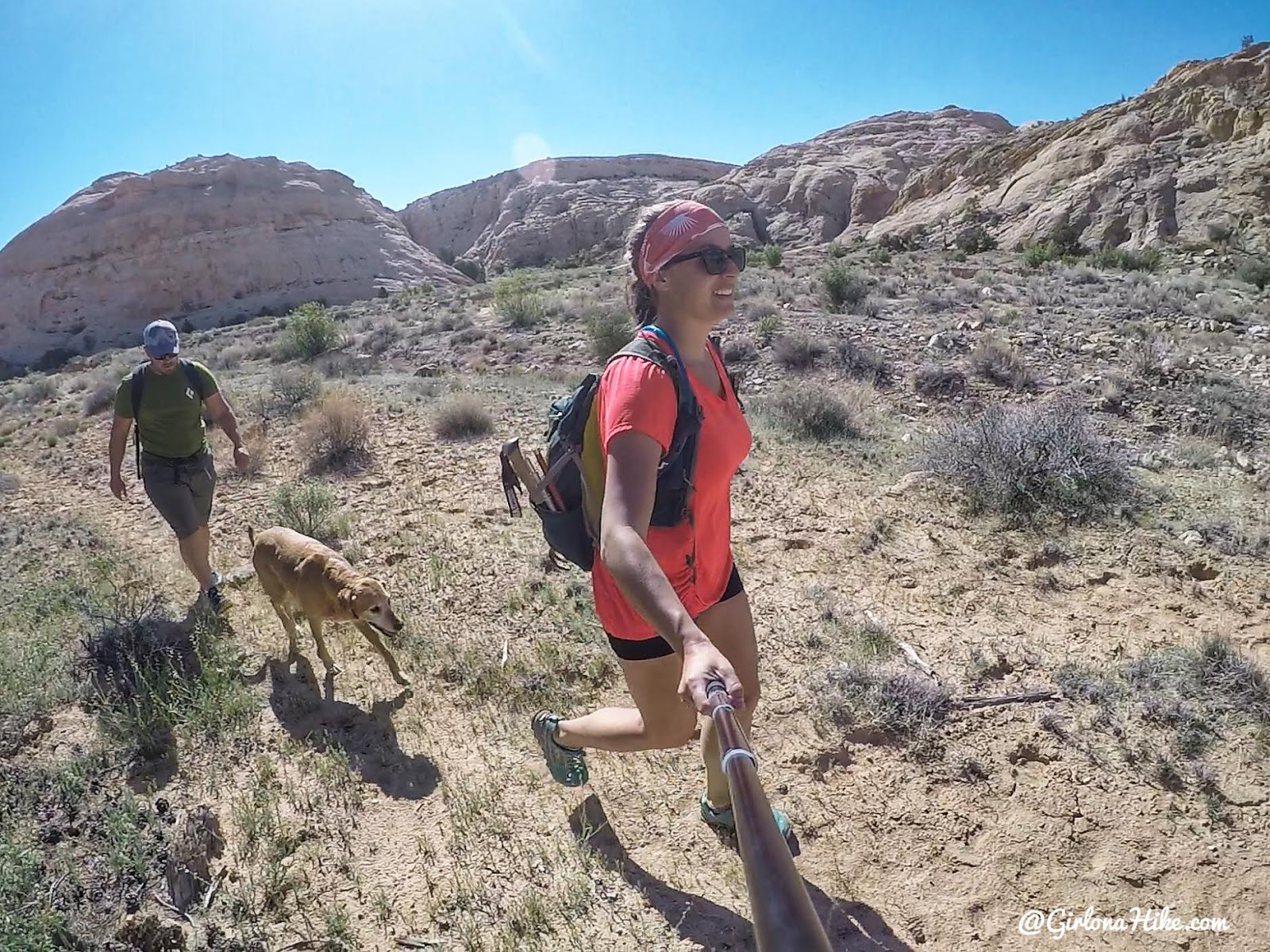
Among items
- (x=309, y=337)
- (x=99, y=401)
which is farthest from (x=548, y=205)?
(x=99, y=401)

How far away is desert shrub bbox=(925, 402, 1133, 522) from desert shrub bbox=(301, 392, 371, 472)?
542cm

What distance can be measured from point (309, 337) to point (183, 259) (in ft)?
107

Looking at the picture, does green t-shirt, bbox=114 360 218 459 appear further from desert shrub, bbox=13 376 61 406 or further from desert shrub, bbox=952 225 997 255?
desert shrub, bbox=952 225 997 255

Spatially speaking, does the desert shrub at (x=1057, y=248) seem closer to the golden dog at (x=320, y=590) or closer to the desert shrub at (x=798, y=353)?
the desert shrub at (x=798, y=353)

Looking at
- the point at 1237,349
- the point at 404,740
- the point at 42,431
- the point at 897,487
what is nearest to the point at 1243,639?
the point at 897,487

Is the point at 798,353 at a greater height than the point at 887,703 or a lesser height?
greater

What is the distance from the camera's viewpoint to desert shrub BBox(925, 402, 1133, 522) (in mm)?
5035

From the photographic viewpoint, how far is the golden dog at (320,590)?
3395 mm

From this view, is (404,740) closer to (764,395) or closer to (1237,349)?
(764,395)

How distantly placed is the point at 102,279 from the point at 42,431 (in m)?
36.3

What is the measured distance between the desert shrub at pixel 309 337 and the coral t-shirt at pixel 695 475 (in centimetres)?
1595

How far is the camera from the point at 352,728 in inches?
131

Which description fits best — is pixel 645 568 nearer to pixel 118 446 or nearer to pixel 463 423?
pixel 118 446

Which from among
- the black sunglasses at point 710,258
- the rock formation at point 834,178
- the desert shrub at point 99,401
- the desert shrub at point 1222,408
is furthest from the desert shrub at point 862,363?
the rock formation at point 834,178
